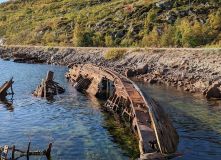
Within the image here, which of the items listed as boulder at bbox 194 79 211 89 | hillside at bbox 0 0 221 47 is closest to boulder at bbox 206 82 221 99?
boulder at bbox 194 79 211 89

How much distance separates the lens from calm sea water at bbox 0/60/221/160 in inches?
421

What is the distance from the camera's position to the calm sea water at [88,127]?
10.7 metres

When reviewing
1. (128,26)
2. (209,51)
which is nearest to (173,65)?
(209,51)

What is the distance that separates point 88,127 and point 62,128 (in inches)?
67.6

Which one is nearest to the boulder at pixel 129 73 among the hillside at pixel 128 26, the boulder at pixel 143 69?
the boulder at pixel 143 69

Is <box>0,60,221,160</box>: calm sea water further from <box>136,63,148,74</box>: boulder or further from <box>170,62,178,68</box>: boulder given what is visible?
<box>136,63,148,74</box>: boulder

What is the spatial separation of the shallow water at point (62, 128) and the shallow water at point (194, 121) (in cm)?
322

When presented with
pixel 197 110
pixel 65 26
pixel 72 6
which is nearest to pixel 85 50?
pixel 197 110

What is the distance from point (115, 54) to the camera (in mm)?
46781

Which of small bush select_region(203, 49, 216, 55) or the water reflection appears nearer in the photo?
the water reflection

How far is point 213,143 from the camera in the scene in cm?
1159

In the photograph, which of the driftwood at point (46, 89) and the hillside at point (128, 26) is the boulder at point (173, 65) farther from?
the driftwood at point (46, 89)

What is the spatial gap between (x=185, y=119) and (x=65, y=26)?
338 ft

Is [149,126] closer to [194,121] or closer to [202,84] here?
[194,121]
